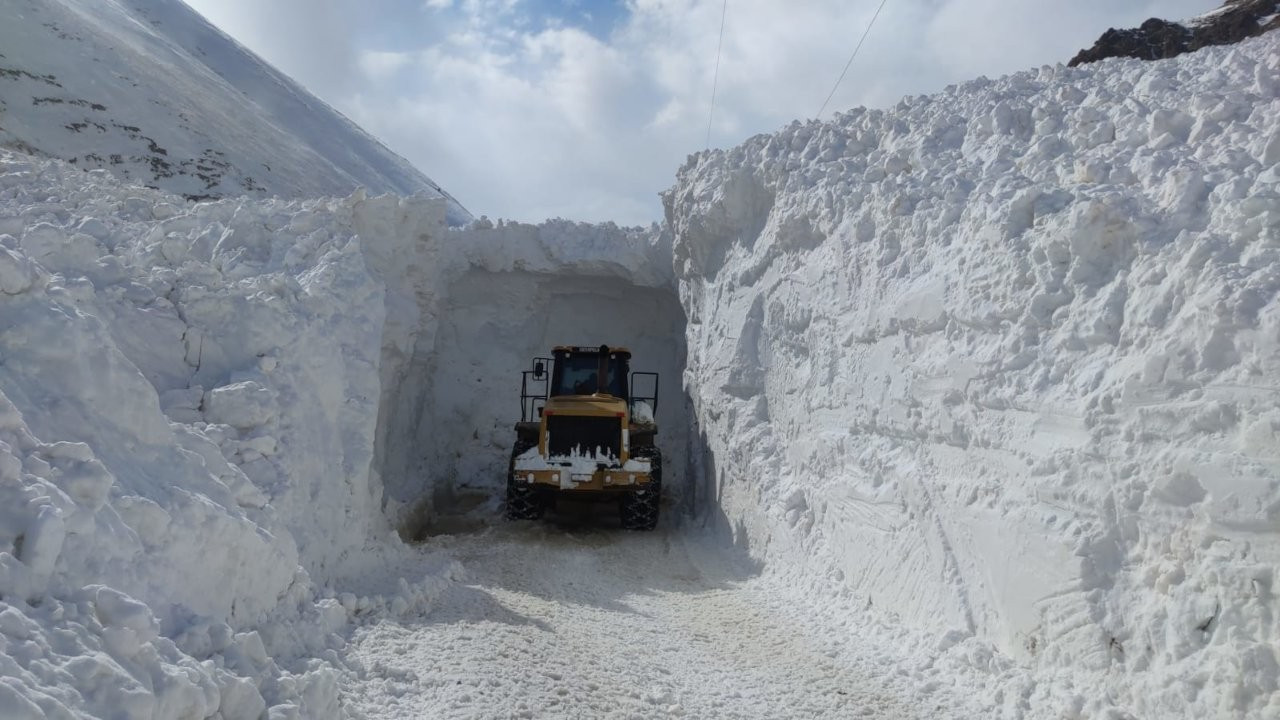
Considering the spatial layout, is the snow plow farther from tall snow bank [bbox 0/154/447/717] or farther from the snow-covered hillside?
the snow-covered hillside

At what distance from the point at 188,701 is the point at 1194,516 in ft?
16.9

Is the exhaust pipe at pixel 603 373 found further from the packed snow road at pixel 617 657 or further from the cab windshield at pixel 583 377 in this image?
the packed snow road at pixel 617 657

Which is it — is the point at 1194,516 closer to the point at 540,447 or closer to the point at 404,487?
the point at 540,447

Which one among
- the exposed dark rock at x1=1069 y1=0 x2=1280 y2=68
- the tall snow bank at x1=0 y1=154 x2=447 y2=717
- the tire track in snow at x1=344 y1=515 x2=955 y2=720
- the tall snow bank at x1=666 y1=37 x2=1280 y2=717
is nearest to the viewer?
the tall snow bank at x1=0 y1=154 x2=447 y2=717

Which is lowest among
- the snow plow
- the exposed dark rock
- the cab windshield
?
the snow plow

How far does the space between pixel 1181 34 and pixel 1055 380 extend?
26.7 meters

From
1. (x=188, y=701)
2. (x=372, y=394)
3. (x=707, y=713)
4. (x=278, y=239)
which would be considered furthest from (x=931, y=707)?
(x=278, y=239)

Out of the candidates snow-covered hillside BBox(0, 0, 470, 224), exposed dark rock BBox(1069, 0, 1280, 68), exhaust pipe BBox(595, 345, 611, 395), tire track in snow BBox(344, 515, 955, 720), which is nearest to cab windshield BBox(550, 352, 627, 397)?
exhaust pipe BBox(595, 345, 611, 395)

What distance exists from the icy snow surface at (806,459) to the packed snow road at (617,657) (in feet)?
0.13

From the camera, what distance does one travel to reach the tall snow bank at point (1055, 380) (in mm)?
4668

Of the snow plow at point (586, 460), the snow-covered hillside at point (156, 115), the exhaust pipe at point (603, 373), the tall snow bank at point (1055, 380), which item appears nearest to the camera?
the tall snow bank at point (1055, 380)

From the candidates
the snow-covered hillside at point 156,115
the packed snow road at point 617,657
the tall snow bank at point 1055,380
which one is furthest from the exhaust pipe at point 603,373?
the snow-covered hillside at point 156,115

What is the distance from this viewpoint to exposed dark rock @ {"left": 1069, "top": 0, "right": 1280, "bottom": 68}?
2447 centimetres

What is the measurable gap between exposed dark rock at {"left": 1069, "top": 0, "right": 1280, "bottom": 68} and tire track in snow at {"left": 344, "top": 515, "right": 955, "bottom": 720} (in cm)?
2193
